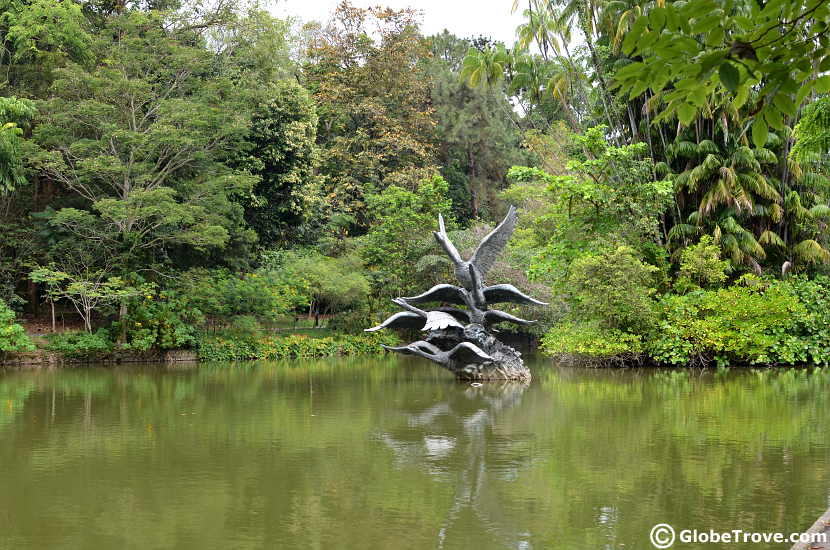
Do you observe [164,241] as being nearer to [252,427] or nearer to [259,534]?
[252,427]

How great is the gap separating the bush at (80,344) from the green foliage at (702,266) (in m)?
15.0

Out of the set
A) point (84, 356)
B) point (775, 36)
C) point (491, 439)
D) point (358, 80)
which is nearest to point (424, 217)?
point (358, 80)

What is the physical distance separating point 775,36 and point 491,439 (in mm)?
6761

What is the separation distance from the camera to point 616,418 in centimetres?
1020

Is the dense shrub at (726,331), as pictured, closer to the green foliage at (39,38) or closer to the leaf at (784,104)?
the green foliage at (39,38)

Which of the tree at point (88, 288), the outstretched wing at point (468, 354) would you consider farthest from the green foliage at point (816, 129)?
the tree at point (88, 288)

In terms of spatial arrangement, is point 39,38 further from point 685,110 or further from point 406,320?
point 685,110

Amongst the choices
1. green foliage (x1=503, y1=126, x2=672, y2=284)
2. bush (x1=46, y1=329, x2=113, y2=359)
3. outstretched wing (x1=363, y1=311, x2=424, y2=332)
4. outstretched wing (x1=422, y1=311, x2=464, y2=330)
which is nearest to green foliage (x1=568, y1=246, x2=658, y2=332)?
green foliage (x1=503, y1=126, x2=672, y2=284)

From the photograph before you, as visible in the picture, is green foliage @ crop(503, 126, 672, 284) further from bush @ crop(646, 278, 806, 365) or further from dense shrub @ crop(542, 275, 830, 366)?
bush @ crop(646, 278, 806, 365)

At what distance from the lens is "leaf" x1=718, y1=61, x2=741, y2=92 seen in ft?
7.55

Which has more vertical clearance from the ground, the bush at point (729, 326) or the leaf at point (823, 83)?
the leaf at point (823, 83)

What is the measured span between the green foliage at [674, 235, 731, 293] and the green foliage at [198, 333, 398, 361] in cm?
1055

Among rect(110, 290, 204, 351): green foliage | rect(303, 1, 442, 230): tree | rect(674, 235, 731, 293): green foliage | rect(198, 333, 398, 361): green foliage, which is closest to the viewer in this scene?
rect(674, 235, 731, 293): green foliage

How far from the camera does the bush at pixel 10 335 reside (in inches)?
747
